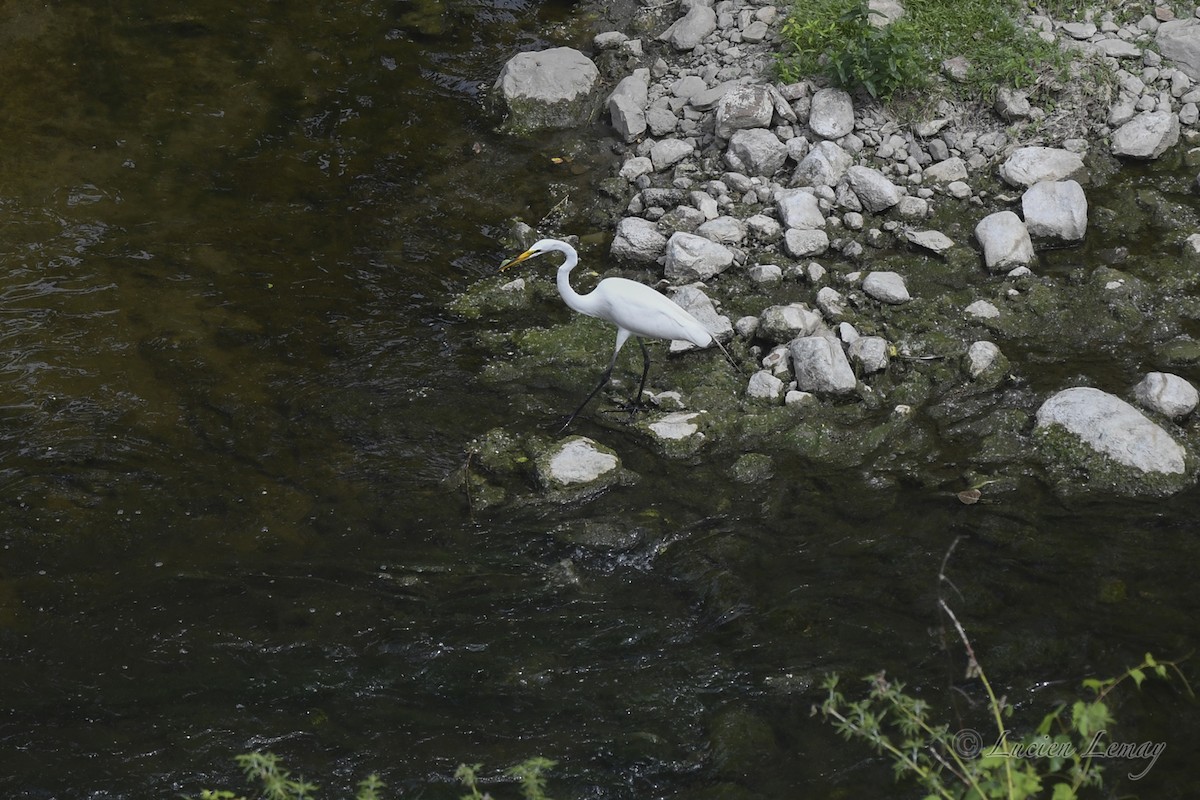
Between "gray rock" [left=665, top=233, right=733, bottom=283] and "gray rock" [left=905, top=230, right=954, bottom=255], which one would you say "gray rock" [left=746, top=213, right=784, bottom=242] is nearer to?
"gray rock" [left=665, top=233, right=733, bottom=283]

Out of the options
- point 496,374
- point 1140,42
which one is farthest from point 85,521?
point 1140,42

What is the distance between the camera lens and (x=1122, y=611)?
161 inches

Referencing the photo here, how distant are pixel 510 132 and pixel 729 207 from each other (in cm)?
217

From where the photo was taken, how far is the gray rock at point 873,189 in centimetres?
662

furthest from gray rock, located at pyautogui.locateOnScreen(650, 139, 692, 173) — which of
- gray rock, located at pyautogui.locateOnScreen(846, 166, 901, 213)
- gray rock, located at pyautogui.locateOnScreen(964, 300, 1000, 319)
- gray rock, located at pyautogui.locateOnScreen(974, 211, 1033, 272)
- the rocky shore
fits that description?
gray rock, located at pyautogui.locateOnScreen(964, 300, 1000, 319)

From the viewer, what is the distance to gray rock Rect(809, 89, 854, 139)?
705 centimetres

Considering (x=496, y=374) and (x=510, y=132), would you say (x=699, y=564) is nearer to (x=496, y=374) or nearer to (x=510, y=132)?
(x=496, y=374)

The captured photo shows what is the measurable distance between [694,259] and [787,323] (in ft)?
2.89

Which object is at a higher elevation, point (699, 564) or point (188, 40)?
point (188, 40)

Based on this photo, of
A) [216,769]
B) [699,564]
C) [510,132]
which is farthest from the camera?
[510,132]

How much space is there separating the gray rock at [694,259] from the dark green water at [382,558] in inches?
51.4

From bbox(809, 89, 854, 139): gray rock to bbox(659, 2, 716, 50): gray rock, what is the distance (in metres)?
1.42

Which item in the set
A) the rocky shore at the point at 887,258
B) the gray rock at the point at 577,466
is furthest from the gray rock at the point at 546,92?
the gray rock at the point at 577,466

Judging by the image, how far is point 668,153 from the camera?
23.9ft
